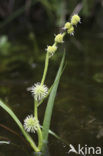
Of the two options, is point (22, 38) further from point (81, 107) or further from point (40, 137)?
point (40, 137)

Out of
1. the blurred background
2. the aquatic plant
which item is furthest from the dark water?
the aquatic plant

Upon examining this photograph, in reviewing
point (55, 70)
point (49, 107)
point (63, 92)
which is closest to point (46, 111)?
point (49, 107)

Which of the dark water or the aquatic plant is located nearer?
the aquatic plant

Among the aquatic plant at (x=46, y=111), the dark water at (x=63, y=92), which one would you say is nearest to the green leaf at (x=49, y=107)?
the aquatic plant at (x=46, y=111)

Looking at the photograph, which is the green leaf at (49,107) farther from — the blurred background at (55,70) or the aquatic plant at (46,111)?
the blurred background at (55,70)

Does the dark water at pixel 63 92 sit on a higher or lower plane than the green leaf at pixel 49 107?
higher

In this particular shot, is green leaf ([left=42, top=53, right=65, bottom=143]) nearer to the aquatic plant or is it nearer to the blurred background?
the aquatic plant

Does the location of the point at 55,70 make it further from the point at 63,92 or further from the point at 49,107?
the point at 49,107
